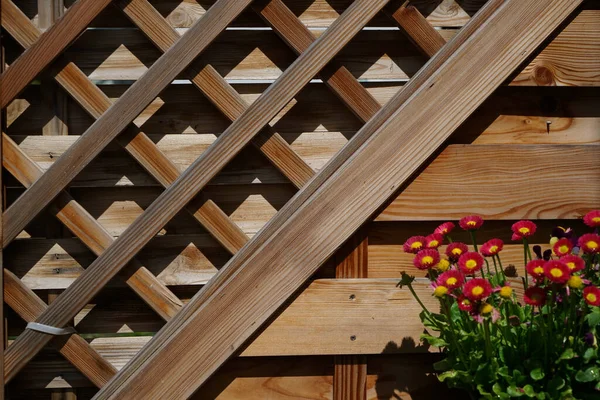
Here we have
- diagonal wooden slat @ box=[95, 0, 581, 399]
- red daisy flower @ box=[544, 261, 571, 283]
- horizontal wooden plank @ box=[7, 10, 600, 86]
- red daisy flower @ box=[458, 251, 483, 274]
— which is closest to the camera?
red daisy flower @ box=[544, 261, 571, 283]

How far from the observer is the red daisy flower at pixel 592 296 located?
1.13m

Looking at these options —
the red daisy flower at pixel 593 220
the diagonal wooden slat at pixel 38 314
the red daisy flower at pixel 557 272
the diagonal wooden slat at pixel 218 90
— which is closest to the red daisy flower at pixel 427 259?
the red daisy flower at pixel 557 272

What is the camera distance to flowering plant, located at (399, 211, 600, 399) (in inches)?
45.9

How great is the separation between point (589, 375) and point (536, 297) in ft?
0.61

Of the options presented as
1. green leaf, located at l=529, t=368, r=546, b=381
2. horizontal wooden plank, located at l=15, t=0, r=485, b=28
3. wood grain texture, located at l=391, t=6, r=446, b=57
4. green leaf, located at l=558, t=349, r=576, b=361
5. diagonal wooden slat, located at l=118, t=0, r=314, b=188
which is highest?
horizontal wooden plank, located at l=15, t=0, r=485, b=28

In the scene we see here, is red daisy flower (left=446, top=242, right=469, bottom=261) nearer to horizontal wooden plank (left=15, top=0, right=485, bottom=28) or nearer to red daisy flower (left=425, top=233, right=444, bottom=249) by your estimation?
red daisy flower (left=425, top=233, right=444, bottom=249)

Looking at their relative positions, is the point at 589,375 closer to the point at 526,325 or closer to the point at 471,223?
the point at 526,325

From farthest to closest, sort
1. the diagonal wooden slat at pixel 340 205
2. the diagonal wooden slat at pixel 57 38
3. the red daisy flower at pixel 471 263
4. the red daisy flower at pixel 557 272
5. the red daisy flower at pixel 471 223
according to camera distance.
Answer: the diagonal wooden slat at pixel 57 38 < the diagonal wooden slat at pixel 340 205 < the red daisy flower at pixel 471 223 < the red daisy flower at pixel 471 263 < the red daisy flower at pixel 557 272

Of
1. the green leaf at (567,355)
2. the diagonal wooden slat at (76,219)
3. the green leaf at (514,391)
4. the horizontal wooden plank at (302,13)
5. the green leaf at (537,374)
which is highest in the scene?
the horizontal wooden plank at (302,13)

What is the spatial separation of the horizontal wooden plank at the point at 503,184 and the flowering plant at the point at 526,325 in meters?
0.17

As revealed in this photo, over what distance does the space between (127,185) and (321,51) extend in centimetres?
65

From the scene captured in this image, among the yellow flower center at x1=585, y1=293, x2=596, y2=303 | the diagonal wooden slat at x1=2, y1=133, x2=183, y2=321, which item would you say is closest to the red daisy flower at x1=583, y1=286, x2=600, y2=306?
the yellow flower center at x1=585, y1=293, x2=596, y2=303

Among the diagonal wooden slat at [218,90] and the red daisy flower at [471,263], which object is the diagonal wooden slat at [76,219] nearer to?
the diagonal wooden slat at [218,90]

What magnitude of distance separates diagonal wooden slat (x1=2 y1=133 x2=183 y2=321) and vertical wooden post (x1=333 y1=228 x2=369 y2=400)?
0.50 metres
